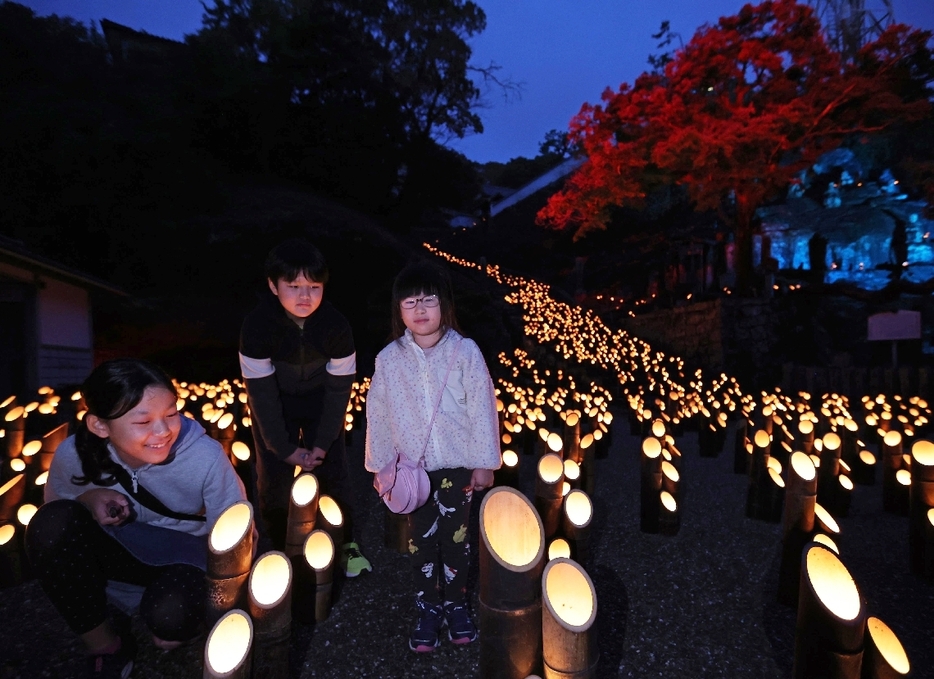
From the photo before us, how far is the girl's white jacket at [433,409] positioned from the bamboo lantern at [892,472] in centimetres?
307

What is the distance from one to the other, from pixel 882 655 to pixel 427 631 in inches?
58.5

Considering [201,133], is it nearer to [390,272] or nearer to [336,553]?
[390,272]

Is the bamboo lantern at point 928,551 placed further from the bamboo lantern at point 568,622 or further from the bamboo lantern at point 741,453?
the bamboo lantern at point 568,622

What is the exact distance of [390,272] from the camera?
12.6 metres

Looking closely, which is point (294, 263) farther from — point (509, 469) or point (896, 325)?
point (896, 325)

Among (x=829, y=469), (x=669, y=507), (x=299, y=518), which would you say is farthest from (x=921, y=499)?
(x=299, y=518)

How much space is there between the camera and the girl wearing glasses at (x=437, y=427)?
223cm

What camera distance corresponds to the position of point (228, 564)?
168 centimetres

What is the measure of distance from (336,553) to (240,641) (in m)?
1.08

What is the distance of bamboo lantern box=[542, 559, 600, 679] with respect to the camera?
1.37 metres

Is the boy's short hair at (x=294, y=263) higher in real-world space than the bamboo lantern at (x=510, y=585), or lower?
higher

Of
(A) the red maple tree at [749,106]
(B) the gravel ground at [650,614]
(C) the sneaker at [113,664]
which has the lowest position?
(B) the gravel ground at [650,614]

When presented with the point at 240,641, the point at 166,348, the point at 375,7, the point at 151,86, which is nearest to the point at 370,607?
the point at 240,641

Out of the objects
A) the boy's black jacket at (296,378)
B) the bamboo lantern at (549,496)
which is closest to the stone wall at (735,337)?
the bamboo lantern at (549,496)
